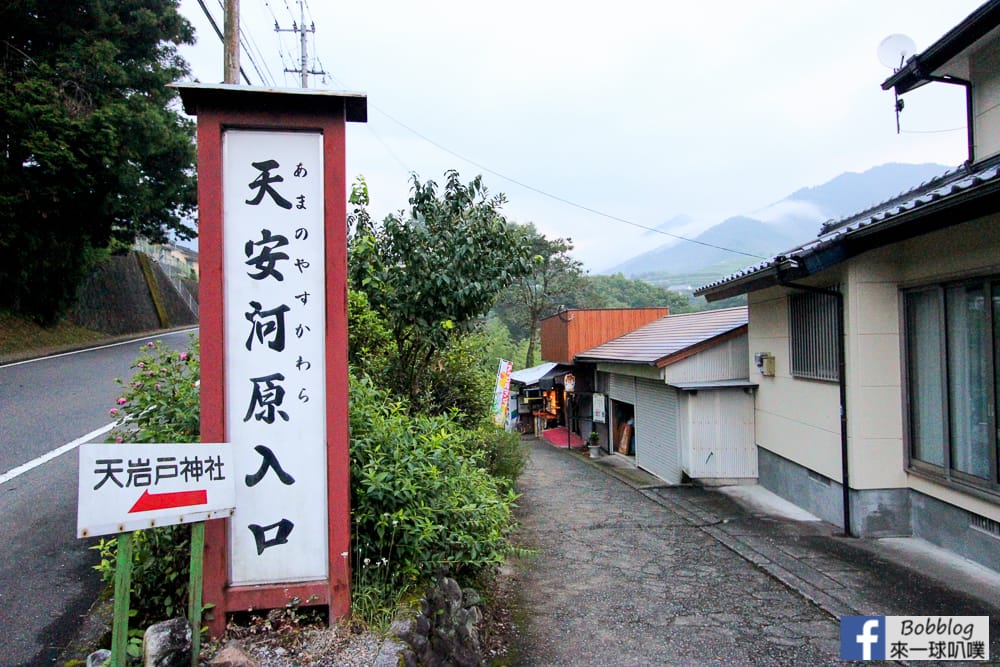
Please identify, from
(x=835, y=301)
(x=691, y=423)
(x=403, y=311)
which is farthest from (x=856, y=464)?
(x=403, y=311)

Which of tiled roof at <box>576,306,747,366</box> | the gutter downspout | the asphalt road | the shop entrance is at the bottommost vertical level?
the shop entrance

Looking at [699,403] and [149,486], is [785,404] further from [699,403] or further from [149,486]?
[149,486]

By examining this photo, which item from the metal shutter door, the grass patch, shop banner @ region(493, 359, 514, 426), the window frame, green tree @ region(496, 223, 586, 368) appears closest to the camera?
the window frame

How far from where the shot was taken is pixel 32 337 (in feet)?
58.5

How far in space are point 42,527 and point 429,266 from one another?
426 cm

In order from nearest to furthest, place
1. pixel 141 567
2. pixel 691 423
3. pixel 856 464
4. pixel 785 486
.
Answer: pixel 141 567 → pixel 856 464 → pixel 785 486 → pixel 691 423

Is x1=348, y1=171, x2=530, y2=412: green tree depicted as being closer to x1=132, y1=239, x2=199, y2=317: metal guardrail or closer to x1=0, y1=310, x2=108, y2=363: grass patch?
x1=0, y1=310, x2=108, y2=363: grass patch

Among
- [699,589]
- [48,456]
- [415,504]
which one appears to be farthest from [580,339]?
[415,504]

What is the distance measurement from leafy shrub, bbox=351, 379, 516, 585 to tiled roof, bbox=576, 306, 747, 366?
28.2 ft

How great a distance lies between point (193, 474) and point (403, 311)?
388cm

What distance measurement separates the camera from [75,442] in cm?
771

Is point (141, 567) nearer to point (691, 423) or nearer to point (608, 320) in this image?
point (691, 423)

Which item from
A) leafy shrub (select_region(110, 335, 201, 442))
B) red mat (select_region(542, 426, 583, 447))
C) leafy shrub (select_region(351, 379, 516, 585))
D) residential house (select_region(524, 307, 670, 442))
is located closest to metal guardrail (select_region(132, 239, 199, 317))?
red mat (select_region(542, 426, 583, 447))

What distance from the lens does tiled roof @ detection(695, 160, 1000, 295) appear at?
5.15 m
